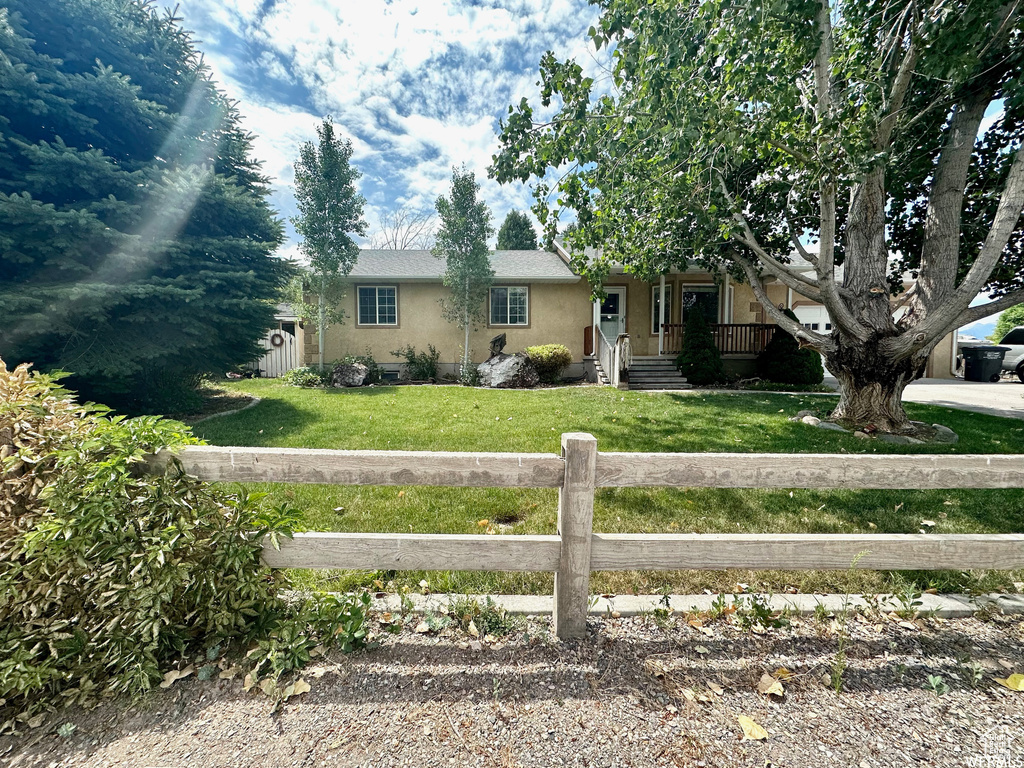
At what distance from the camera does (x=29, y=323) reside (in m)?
5.90

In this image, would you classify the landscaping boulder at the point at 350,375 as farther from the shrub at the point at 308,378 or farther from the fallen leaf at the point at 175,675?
the fallen leaf at the point at 175,675

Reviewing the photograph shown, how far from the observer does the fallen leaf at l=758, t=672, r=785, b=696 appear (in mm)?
1792

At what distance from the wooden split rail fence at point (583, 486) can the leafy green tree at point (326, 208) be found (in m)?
12.1

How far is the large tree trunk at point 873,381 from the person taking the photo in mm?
6328

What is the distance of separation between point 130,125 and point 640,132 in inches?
334

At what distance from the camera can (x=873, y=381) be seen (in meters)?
6.44

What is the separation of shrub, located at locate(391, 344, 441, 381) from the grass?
504 cm

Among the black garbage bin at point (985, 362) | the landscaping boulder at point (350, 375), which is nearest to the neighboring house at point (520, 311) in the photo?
the landscaping boulder at point (350, 375)

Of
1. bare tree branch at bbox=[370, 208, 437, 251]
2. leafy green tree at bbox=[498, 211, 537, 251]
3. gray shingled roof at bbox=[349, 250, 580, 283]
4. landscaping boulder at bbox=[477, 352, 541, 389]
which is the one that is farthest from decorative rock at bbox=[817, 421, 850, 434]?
bare tree branch at bbox=[370, 208, 437, 251]

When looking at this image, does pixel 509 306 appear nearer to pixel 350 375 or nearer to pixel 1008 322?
pixel 350 375

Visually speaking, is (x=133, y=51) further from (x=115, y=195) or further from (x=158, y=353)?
(x=158, y=353)

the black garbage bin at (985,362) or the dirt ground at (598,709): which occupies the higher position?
the black garbage bin at (985,362)

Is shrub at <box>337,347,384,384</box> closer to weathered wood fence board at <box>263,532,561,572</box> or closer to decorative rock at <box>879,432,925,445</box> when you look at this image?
weathered wood fence board at <box>263,532,561,572</box>

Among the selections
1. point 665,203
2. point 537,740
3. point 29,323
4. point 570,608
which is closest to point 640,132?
point 665,203
